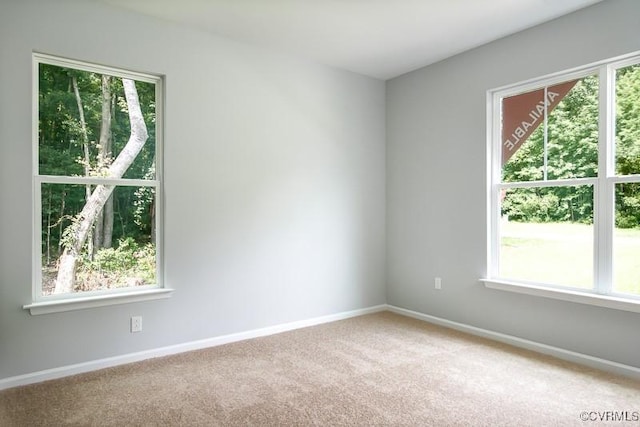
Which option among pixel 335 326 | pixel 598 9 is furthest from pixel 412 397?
pixel 598 9

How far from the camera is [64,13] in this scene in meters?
2.76

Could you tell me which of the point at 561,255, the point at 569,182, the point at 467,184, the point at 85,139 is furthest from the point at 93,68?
the point at 561,255

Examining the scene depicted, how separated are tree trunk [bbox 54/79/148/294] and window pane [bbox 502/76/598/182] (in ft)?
10.3

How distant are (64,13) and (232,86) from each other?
50.6 inches

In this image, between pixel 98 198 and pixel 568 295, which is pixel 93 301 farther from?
pixel 568 295

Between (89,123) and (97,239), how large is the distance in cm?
86

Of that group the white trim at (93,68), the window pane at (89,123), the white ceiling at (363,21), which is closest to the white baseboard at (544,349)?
the white ceiling at (363,21)

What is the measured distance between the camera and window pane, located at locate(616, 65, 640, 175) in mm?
2812

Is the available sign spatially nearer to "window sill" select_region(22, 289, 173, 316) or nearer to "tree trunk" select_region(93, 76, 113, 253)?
"window sill" select_region(22, 289, 173, 316)

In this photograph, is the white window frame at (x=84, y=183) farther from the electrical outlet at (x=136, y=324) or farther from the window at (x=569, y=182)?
the window at (x=569, y=182)

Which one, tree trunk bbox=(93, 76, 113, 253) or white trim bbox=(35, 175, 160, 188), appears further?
tree trunk bbox=(93, 76, 113, 253)

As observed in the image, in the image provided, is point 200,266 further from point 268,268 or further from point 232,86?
point 232,86

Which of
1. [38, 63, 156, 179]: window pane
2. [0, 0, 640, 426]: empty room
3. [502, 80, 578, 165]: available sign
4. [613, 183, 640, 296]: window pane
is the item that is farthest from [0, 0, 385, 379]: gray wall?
[613, 183, 640, 296]: window pane

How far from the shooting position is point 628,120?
285 cm
